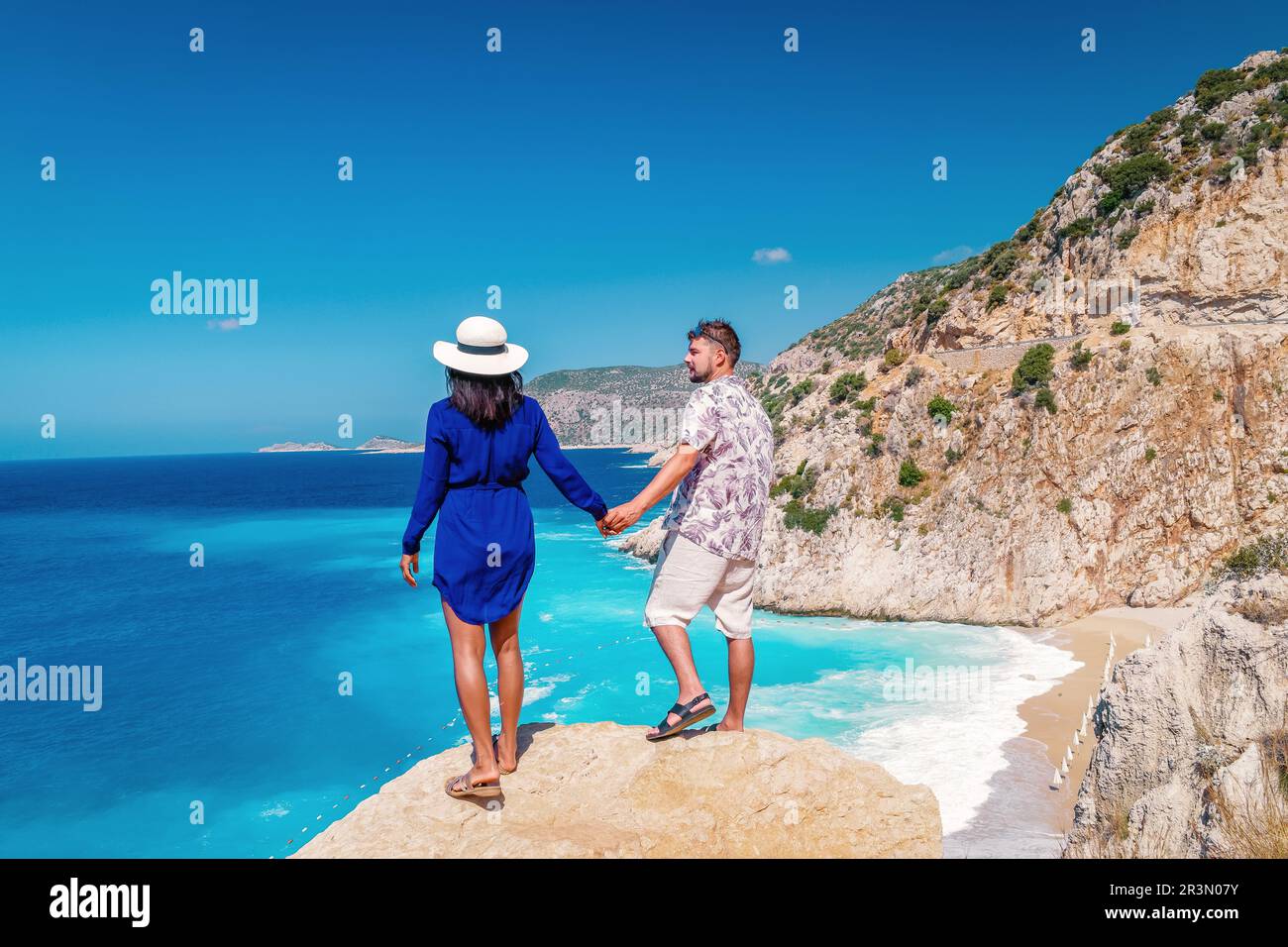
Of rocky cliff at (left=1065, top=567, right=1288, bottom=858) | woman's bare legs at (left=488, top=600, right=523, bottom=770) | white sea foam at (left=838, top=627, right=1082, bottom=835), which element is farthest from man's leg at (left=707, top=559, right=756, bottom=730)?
white sea foam at (left=838, top=627, right=1082, bottom=835)

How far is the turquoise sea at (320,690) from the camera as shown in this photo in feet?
62.2

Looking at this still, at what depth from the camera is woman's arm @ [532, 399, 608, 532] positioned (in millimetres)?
4078

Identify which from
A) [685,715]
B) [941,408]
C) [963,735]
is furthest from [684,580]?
[941,408]

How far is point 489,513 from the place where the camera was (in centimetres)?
395

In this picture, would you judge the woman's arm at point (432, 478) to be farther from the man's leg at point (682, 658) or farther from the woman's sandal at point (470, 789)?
the man's leg at point (682, 658)

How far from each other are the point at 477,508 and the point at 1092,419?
3013 centimetres

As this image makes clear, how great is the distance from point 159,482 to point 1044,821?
583ft

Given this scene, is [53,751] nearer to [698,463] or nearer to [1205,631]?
[698,463]

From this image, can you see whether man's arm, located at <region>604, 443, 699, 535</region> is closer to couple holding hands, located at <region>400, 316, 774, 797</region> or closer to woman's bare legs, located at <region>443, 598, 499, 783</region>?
couple holding hands, located at <region>400, 316, 774, 797</region>

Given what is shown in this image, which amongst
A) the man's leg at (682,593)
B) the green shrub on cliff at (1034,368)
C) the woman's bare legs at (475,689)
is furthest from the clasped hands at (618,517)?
the green shrub on cliff at (1034,368)

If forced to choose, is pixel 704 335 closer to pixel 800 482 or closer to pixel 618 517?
pixel 618 517

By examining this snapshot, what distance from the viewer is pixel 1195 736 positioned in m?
6.60

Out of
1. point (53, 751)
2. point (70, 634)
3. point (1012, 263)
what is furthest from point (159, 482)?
point (1012, 263)

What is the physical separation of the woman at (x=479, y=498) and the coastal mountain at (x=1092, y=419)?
28.6 m
